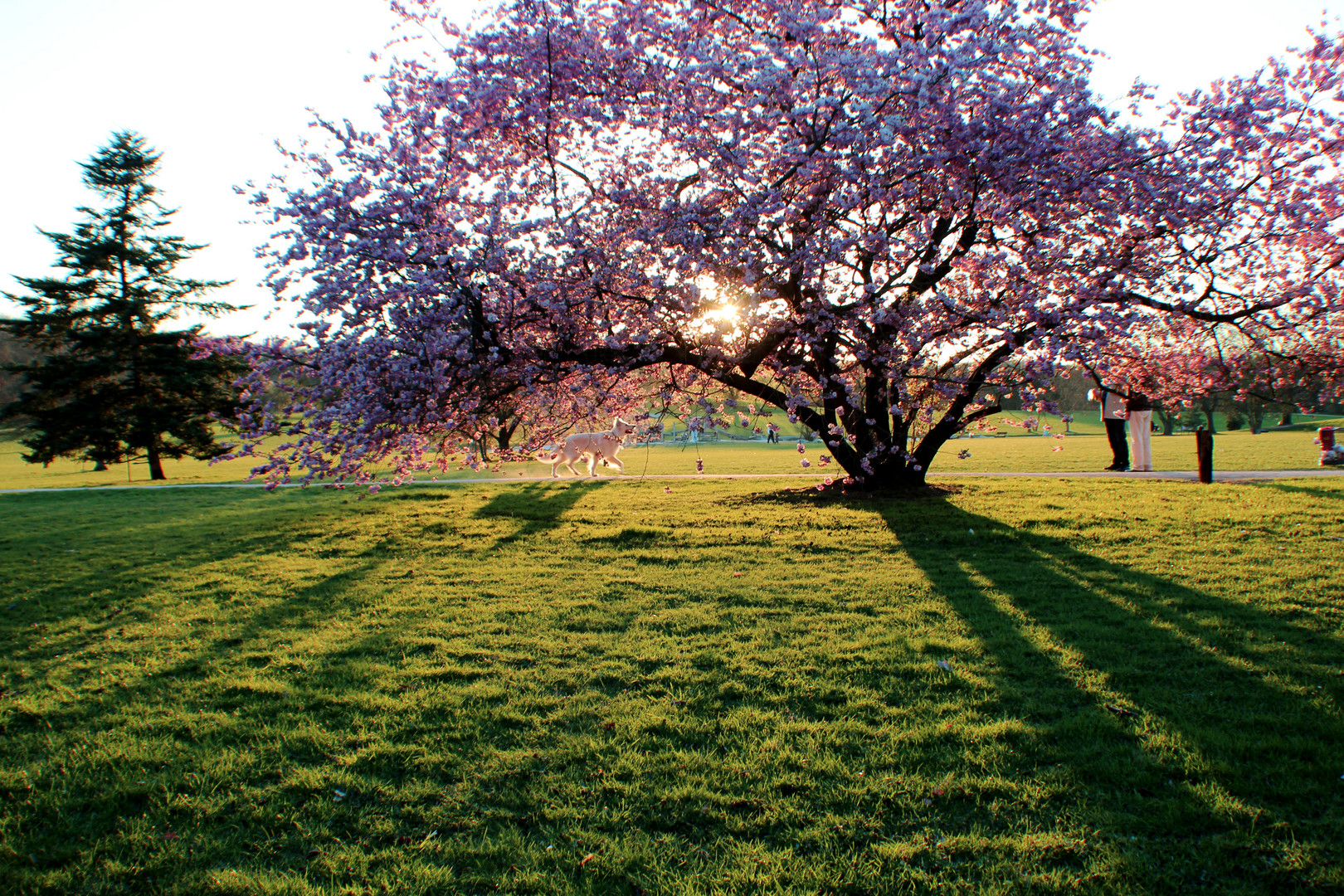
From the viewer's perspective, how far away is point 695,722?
4.85 meters

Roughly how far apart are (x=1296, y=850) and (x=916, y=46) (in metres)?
9.49

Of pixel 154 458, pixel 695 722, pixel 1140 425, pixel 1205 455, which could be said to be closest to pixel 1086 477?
pixel 1205 455

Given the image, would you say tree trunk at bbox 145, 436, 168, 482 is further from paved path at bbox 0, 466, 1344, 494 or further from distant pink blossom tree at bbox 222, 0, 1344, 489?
distant pink blossom tree at bbox 222, 0, 1344, 489

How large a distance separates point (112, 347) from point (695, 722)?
37441 mm

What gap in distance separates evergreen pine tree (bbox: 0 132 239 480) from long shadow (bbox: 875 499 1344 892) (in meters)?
33.6

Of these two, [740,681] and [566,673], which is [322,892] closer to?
[566,673]

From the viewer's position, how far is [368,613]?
311 inches

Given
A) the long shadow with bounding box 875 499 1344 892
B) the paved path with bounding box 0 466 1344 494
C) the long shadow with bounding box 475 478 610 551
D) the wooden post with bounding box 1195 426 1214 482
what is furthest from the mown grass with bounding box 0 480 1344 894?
the paved path with bounding box 0 466 1344 494

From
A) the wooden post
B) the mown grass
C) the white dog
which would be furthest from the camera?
the white dog

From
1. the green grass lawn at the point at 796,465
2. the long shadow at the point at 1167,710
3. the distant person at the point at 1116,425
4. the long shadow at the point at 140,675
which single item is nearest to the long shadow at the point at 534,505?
the green grass lawn at the point at 796,465

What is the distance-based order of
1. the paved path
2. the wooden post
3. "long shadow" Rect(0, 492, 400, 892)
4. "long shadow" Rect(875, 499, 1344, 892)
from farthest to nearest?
the paved path
the wooden post
"long shadow" Rect(0, 492, 400, 892)
"long shadow" Rect(875, 499, 1344, 892)

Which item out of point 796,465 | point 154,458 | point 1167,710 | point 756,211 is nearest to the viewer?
point 1167,710

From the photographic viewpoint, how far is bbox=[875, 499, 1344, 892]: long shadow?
11.6 ft

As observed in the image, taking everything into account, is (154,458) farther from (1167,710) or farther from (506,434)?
(1167,710)
